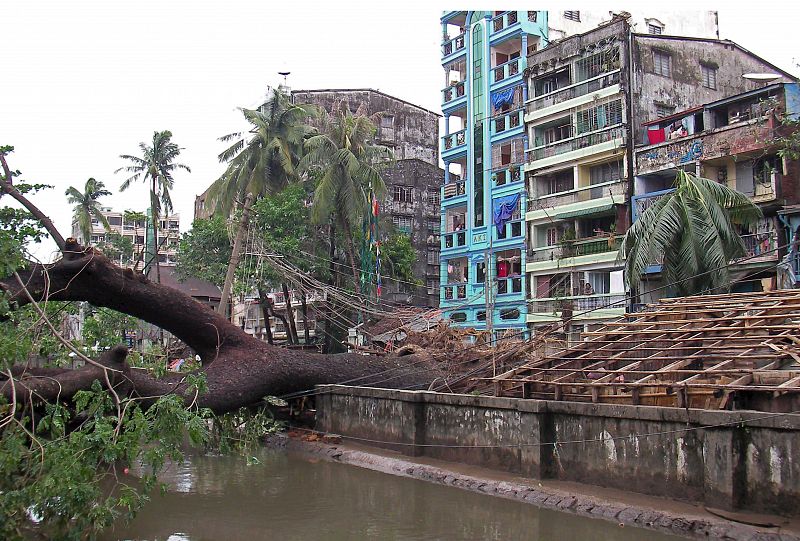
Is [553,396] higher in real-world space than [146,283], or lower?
lower

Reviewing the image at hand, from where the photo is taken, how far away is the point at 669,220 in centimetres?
1995

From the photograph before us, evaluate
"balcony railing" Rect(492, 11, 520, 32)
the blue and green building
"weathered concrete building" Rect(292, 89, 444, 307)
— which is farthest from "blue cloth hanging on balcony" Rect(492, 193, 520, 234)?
"balcony railing" Rect(492, 11, 520, 32)

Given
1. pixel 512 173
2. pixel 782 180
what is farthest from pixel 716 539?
pixel 512 173

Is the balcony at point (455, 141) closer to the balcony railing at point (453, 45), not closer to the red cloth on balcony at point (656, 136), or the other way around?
the balcony railing at point (453, 45)

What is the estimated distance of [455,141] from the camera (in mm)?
43250

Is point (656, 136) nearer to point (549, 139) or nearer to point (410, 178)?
point (549, 139)

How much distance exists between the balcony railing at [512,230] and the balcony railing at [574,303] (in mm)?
3770

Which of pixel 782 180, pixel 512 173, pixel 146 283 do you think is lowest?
pixel 146 283

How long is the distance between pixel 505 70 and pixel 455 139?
476 cm

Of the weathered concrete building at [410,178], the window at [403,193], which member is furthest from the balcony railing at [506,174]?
the window at [403,193]

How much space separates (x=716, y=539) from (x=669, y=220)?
10860 millimetres

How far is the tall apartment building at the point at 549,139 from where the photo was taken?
3388 cm

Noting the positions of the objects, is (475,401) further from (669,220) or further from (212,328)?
(669,220)

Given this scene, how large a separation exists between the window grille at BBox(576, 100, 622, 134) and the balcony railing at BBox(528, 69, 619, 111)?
860 mm
